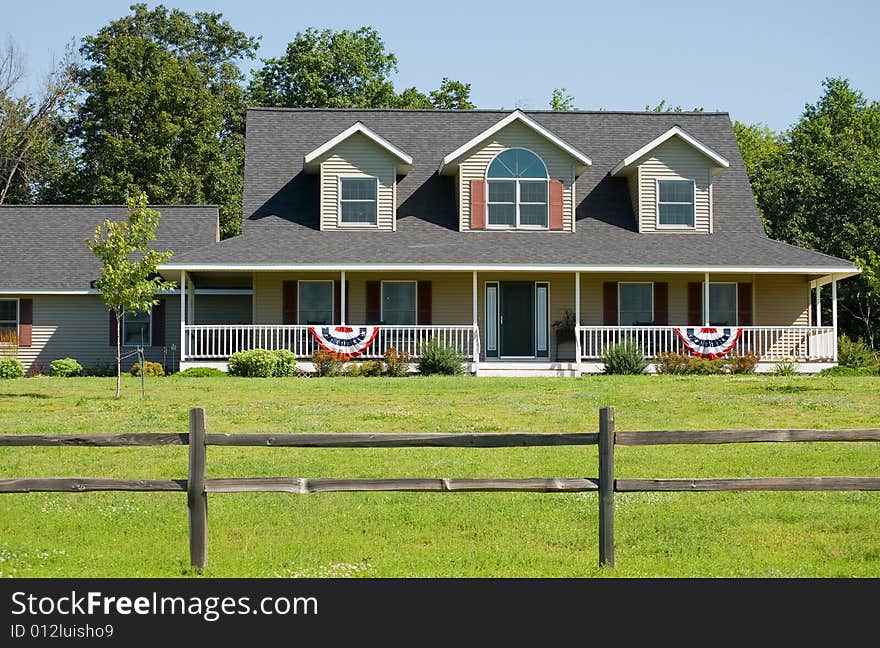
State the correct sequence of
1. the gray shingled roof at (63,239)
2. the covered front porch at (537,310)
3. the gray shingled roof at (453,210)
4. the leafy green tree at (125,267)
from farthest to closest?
the gray shingled roof at (63,239) < the covered front porch at (537,310) < the gray shingled roof at (453,210) < the leafy green tree at (125,267)

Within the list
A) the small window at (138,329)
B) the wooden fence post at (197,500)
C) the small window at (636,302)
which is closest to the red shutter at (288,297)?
the small window at (138,329)

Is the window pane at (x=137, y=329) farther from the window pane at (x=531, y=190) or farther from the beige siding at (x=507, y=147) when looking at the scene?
the window pane at (x=531, y=190)

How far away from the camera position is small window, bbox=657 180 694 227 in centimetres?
3044

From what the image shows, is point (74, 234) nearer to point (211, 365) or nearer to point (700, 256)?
point (211, 365)

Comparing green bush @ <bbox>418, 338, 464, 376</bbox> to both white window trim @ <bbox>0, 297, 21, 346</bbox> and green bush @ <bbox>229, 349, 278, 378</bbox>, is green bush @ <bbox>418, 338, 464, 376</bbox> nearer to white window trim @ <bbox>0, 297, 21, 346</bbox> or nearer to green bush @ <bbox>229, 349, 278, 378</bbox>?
green bush @ <bbox>229, 349, 278, 378</bbox>

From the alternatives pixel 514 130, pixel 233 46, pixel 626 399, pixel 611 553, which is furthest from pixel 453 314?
pixel 233 46

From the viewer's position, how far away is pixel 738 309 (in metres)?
30.1

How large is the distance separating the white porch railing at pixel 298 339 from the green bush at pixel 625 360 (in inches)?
128

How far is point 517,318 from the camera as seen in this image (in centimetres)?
2981

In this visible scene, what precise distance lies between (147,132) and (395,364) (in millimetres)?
22563

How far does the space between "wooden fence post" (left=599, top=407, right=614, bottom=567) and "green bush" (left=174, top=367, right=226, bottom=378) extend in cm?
1877

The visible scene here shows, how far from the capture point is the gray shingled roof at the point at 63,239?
1230 inches

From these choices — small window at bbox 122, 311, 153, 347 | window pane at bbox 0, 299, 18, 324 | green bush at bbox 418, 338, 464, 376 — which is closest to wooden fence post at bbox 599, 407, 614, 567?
green bush at bbox 418, 338, 464, 376

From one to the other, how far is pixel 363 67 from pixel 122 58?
1035 centimetres
